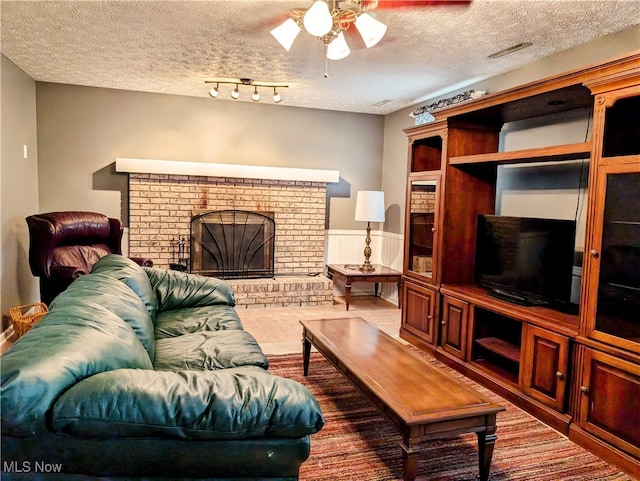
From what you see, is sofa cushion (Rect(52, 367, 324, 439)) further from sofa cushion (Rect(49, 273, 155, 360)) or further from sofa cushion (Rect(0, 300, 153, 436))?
sofa cushion (Rect(49, 273, 155, 360))

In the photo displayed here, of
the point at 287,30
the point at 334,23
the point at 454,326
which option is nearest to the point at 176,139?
the point at 287,30

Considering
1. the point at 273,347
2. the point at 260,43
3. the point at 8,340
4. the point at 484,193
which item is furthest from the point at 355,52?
the point at 8,340

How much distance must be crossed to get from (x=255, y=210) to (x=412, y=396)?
3869 millimetres

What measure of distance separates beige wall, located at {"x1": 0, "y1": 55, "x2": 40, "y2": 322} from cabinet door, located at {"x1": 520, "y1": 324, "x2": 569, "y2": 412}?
414 cm

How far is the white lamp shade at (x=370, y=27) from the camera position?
8.02 ft

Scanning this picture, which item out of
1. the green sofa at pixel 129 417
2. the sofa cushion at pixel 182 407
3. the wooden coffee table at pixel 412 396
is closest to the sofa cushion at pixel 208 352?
the wooden coffee table at pixel 412 396

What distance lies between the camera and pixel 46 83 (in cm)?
479

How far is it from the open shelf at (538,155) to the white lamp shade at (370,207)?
5.85 feet

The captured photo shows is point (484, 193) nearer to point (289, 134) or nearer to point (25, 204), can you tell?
point (289, 134)

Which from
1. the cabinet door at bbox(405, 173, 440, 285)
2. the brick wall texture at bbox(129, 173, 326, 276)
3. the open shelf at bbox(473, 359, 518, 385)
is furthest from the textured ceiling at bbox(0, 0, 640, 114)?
the open shelf at bbox(473, 359, 518, 385)

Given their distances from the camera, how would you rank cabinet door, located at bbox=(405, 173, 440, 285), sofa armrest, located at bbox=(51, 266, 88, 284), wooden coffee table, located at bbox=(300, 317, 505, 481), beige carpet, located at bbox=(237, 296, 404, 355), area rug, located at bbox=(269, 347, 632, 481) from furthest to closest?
beige carpet, located at bbox=(237, 296, 404, 355)
cabinet door, located at bbox=(405, 173, 440, 285)
sofa armrest, located at bbox=(51, 266, 88, 284)
area rug, located at bbox=(269, 347, 632, 481)
wooden coffee table, located at bbox=(300, 317, 505, 481)

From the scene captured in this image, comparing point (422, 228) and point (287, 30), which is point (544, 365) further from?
point (287, 30)

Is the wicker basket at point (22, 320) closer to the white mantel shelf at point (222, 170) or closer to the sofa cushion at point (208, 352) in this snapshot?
the sofa cushion at point (208, 352)

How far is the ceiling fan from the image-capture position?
2299 millimetres
